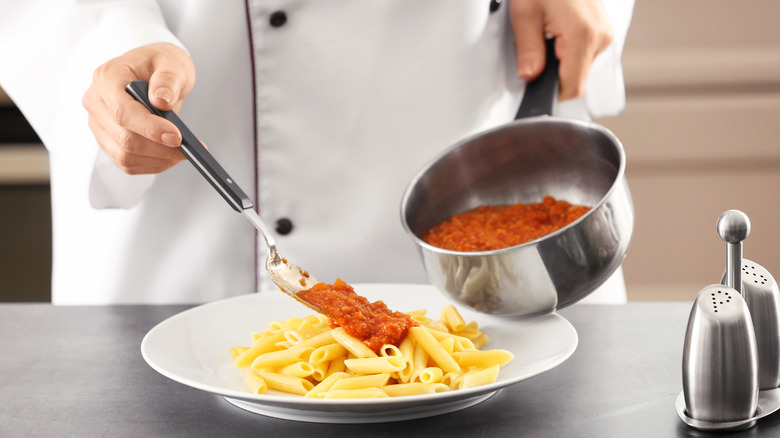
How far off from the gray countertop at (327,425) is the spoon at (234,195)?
0.16m

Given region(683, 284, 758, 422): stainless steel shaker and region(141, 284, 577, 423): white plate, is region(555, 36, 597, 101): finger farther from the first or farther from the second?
region(683, 284, 758, 422): stainless steel shaker

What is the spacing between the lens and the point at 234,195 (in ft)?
3.02

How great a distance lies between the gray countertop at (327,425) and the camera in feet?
2.45

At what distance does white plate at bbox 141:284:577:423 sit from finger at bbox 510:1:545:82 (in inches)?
15.2

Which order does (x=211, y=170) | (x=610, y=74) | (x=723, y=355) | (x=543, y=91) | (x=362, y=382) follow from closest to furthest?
(x=723, y=355), (x=362, y=382), (x=211, y=170), (x=543, y=91), (x=610, y=74)

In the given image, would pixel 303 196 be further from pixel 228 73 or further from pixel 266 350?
pixel 266 350

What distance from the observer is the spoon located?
0.92m

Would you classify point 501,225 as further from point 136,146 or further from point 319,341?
point 136,146

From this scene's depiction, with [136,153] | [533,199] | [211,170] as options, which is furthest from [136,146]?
→ [533,199]

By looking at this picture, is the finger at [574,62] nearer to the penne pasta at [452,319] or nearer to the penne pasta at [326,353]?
the penne pasta at [452,319]

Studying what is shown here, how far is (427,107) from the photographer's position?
127cm

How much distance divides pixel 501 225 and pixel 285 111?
1.37 feet

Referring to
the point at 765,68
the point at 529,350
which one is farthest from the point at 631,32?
the point at 529,350

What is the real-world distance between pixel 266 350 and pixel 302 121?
18.1 inches
